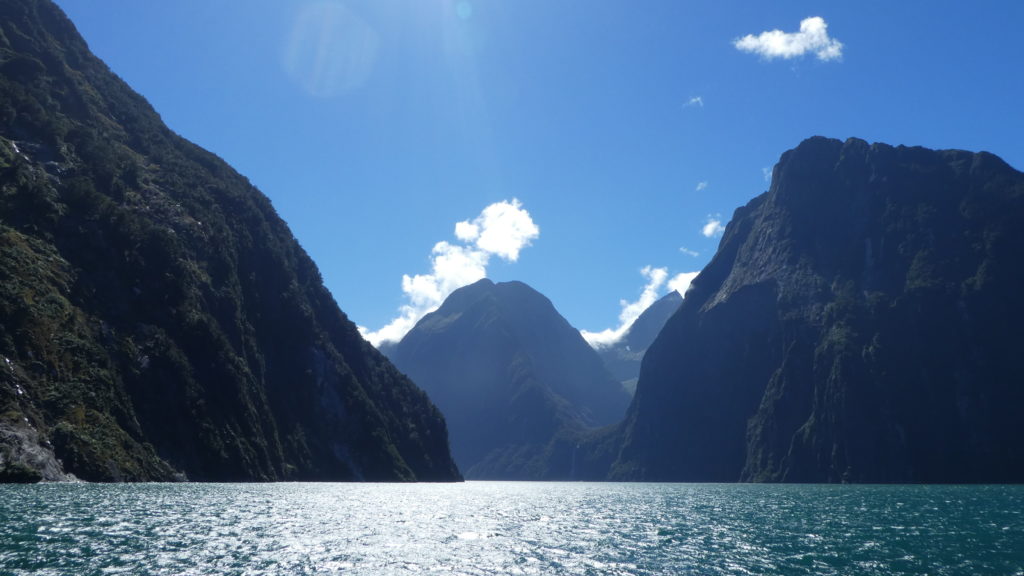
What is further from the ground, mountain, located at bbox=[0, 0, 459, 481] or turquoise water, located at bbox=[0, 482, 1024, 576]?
mountain, located at bbox=[0, 0, 459, 481]

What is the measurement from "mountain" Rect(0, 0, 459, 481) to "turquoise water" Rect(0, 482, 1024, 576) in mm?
19267

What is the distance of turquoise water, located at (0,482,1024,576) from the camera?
38594mm

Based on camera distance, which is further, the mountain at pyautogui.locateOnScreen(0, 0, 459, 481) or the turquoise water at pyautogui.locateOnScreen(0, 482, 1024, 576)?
the mountain at pyautogui.locateOnScreen(0, 0, 459, 481)

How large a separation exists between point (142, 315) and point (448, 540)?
88.6 m

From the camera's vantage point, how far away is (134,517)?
176 ft

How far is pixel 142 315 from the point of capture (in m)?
119

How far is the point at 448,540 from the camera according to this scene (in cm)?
5078

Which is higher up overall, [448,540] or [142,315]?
[142,315]

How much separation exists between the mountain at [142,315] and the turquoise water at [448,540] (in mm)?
19267

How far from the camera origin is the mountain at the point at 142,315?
90.7 metres

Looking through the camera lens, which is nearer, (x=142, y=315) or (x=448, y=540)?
(x=448, y=540)

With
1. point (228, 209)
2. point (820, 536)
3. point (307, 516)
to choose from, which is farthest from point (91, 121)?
point (820, 536)

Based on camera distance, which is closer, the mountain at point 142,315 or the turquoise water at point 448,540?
the turquoise water at point 448,540

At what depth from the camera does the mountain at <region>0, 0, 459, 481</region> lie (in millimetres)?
90688
